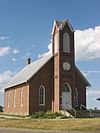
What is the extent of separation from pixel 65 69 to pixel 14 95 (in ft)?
36.7

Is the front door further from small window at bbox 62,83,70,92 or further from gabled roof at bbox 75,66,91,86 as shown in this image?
gabled roof at bbox 75,66,91,86

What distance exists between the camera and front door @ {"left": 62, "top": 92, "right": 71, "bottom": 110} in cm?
4088

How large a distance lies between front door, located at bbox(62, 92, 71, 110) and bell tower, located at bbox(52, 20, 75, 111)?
0.30 meters

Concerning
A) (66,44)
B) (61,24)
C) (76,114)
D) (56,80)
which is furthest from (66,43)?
(76,114)

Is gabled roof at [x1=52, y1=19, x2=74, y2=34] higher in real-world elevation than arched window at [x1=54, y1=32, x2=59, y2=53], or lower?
higher

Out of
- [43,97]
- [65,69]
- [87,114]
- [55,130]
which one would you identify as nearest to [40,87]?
[43,97]

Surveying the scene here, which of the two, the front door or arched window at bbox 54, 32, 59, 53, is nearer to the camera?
the front door

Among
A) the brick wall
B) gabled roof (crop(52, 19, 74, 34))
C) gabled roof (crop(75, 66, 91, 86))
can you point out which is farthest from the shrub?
gabled roof (crop(52, 19, 74, 34))

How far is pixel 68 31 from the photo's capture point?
1657 inches

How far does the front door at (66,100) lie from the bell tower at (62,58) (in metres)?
0.30

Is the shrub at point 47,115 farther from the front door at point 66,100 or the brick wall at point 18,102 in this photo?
the brick wall at point 18,102

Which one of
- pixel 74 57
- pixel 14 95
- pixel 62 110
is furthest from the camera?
pixel 14 95

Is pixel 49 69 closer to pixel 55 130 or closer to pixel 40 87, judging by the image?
pixel 40 87

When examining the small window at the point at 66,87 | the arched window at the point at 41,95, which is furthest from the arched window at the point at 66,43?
the arched window at the point at 41,95
